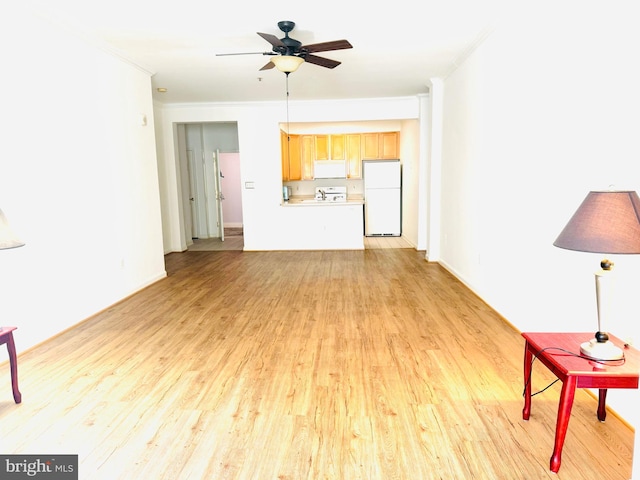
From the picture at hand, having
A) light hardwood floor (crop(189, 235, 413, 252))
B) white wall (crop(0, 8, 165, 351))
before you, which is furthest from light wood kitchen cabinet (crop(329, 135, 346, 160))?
white wall (crop(0, 8, 165, 351))

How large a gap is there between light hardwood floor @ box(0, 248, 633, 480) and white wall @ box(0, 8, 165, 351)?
36 cm

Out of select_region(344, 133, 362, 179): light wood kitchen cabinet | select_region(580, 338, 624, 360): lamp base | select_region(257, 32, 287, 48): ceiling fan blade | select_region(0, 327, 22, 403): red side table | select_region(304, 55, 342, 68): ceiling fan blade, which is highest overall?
select_region(257, 32, 287, 48): ceiling fan blade

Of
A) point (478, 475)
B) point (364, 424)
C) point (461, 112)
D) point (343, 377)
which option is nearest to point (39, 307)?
point (343, 377)

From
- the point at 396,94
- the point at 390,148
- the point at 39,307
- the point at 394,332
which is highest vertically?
the point at 396,94

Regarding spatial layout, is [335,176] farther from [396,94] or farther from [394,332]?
[394,332]

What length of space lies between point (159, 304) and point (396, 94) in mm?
4801

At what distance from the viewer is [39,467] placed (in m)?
1.82

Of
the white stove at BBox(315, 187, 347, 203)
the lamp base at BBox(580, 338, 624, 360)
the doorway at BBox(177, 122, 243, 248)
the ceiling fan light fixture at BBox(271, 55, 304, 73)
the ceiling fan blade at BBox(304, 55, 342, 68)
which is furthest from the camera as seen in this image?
the white stove at BBox(315, 187, 347, 203)

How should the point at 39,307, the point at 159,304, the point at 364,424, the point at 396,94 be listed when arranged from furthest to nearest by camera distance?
the point at 396,94 → the point at 159,304 → the point at 39,307 → the point at 364,424

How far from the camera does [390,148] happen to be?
8.84 meters

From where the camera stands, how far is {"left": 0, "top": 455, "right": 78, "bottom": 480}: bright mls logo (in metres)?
1.76

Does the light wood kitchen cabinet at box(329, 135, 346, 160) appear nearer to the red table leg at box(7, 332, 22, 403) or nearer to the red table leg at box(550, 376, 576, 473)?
the red table leg at box(7, 332, 22, 403)

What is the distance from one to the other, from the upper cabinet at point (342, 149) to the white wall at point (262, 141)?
1.58 metres

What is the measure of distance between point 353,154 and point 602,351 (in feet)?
25.0
